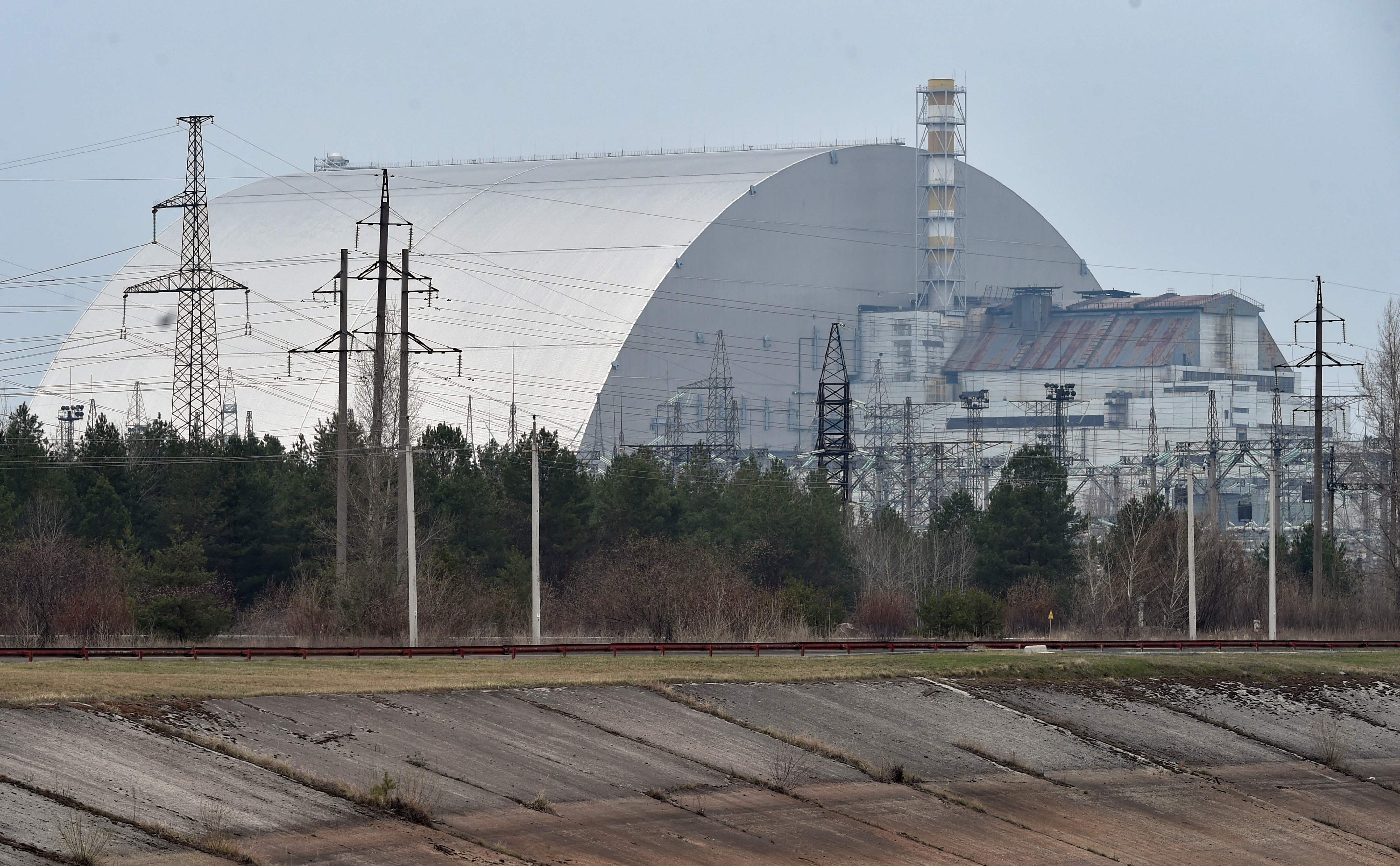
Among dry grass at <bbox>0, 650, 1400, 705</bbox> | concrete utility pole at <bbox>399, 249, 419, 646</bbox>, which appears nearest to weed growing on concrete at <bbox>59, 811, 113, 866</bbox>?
dry grass at <bbox>0, 650, 1400, 705</bbox>

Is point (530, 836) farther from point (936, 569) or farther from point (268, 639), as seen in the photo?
point (936, 569)

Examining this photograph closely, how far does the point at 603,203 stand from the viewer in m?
91.9

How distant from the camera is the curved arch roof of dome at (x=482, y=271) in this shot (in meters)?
82.8

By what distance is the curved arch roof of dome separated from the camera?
82.8 meters

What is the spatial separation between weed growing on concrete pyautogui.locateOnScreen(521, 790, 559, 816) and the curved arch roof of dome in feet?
191

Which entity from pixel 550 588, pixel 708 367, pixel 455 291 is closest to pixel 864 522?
pixel 550 588

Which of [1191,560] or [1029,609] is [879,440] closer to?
[1029,609]

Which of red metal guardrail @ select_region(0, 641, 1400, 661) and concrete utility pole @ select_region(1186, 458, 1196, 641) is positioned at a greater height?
concrete utility pole @ select_region(1186, 458, 1196, 641)

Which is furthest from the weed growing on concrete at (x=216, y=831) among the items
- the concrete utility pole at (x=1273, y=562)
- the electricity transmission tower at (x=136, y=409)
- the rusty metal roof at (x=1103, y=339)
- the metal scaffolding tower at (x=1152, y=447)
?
the rusty metal roof at (x=1103, y=339)

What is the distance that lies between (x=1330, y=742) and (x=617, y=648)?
11283 millimetres

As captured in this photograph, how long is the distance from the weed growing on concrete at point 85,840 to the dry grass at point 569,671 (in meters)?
3.39

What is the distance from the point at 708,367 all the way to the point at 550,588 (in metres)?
39.6

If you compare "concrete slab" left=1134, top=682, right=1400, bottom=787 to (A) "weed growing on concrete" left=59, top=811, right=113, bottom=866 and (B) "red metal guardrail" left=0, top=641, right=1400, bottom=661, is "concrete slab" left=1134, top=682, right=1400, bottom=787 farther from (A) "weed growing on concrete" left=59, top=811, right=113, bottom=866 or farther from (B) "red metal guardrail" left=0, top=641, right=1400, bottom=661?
(A) "weed growing on concrete" left=59, top=811, right=113, bottom=866

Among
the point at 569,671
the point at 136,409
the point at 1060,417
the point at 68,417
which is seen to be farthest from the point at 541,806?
the point at 68,417
